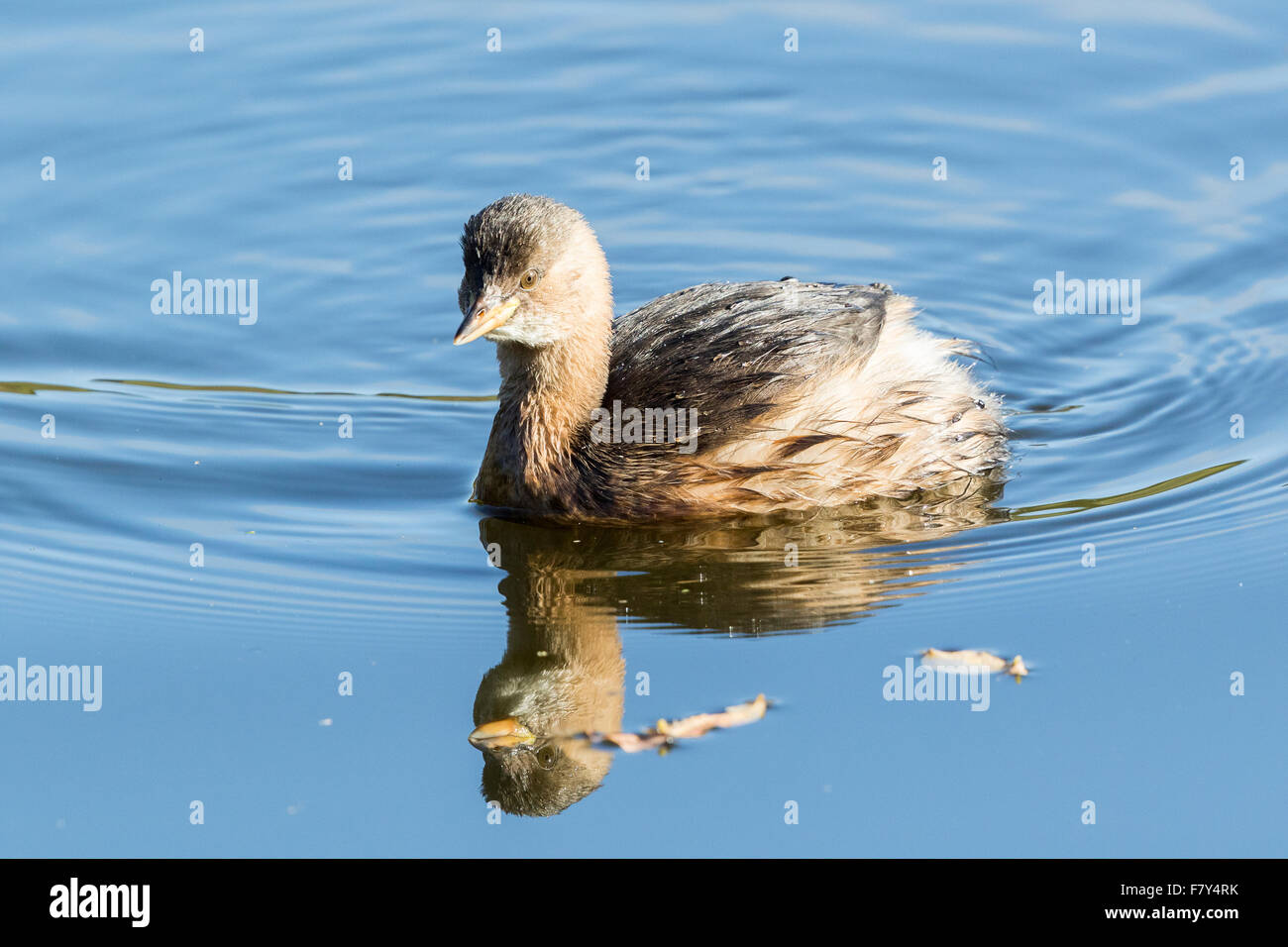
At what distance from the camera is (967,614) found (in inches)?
316

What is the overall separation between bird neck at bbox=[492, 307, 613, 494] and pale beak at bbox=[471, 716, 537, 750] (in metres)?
2.08

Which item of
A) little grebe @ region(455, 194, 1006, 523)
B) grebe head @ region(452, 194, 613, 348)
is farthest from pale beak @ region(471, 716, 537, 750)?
grebe head @ region(452, 194, 613, 348)

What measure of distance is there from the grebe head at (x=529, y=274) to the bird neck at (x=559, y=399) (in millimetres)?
66

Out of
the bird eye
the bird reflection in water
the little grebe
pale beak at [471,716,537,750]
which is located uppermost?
the little grebe

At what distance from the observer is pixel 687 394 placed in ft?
29.1

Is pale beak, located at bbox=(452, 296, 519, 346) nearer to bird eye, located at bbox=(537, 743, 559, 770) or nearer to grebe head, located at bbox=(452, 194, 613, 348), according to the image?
grebe head, located at bbox=(452, 194, 613, 348)

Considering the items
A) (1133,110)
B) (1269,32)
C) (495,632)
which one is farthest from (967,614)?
(1269,32)

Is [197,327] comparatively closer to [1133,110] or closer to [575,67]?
[575,67]

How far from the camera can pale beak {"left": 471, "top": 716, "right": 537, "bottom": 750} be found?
7.14 m

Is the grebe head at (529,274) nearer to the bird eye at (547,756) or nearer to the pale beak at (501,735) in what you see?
the pale beak at (501,735)

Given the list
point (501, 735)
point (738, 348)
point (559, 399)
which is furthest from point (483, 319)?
point (501, 735)

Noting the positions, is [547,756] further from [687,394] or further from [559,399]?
[559,399]

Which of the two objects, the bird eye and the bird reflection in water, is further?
the bird reflection in water

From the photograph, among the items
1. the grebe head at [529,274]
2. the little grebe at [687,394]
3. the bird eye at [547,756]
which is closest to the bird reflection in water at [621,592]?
the bird eye at [547,756]
